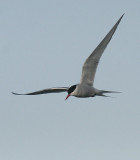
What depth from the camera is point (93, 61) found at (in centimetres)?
2217

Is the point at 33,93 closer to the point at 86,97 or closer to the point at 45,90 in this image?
the point at 45,90

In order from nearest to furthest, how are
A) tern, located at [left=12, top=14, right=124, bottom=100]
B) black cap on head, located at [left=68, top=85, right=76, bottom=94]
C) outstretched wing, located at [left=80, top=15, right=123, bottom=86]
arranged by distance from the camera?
outstretched wing, located at [left=80, top=15, right=123, bottom=86], tern, located at [left=12, top=14, right=124, bottom=100], black cap on head, located at [left=68, top=85, right=76, bottom=94]

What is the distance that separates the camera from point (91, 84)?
23188 mm

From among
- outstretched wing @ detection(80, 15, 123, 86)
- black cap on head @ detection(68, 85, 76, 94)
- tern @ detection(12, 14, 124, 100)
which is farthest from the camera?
black cap on head @ detection(68, 85, 76, 94)

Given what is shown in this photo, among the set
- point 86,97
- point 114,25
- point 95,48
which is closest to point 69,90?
point 86,97

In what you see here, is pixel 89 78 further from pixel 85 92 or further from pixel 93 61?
pixel 93 61

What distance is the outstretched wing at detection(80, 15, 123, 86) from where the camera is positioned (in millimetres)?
21203

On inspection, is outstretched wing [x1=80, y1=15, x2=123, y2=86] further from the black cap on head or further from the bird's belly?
the black cap on head

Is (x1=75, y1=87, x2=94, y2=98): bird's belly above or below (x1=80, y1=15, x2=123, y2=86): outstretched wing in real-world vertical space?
below

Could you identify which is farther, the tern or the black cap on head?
the black cap on head

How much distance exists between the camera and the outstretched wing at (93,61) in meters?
21.2

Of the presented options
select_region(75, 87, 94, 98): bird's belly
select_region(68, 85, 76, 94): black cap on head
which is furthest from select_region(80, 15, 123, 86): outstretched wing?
select_region(68, 85, 76, 94): black cap on head

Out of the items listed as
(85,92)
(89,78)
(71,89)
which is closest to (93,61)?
(89,78)

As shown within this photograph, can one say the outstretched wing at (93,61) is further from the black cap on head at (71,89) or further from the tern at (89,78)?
the black cap on head at (71,89)
